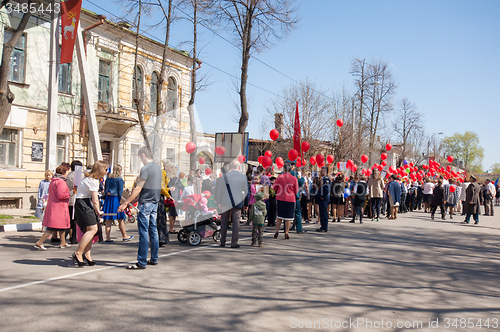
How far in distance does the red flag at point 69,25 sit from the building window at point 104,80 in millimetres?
8104

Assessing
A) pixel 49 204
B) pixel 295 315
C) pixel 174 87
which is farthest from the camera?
pixel 174 87

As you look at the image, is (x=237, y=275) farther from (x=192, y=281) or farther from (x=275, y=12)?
(x=275, y=12)

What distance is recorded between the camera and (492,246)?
10.6m

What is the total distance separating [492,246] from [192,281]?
8.87 m

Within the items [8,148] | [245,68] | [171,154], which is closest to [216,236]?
[245,68]

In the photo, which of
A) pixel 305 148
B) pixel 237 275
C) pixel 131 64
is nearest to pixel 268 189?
pixel 305 148

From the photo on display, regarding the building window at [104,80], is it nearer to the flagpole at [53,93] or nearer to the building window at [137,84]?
the building window at [137,84]

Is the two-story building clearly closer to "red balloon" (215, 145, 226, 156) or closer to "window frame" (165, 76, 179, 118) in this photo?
"window frame" (165, 76, 179, 118)

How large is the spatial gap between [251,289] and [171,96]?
22.3 meters

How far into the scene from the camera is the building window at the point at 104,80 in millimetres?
21203

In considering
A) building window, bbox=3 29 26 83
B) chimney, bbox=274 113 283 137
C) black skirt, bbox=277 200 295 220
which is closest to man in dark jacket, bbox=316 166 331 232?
black skirt, bbox=277 200 295 220

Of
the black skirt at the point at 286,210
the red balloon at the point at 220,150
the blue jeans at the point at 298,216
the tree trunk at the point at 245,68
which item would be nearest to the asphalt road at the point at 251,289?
the black skirt at the point at 286,210

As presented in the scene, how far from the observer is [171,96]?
26.2m

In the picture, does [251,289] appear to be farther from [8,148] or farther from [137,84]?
[137,84]
